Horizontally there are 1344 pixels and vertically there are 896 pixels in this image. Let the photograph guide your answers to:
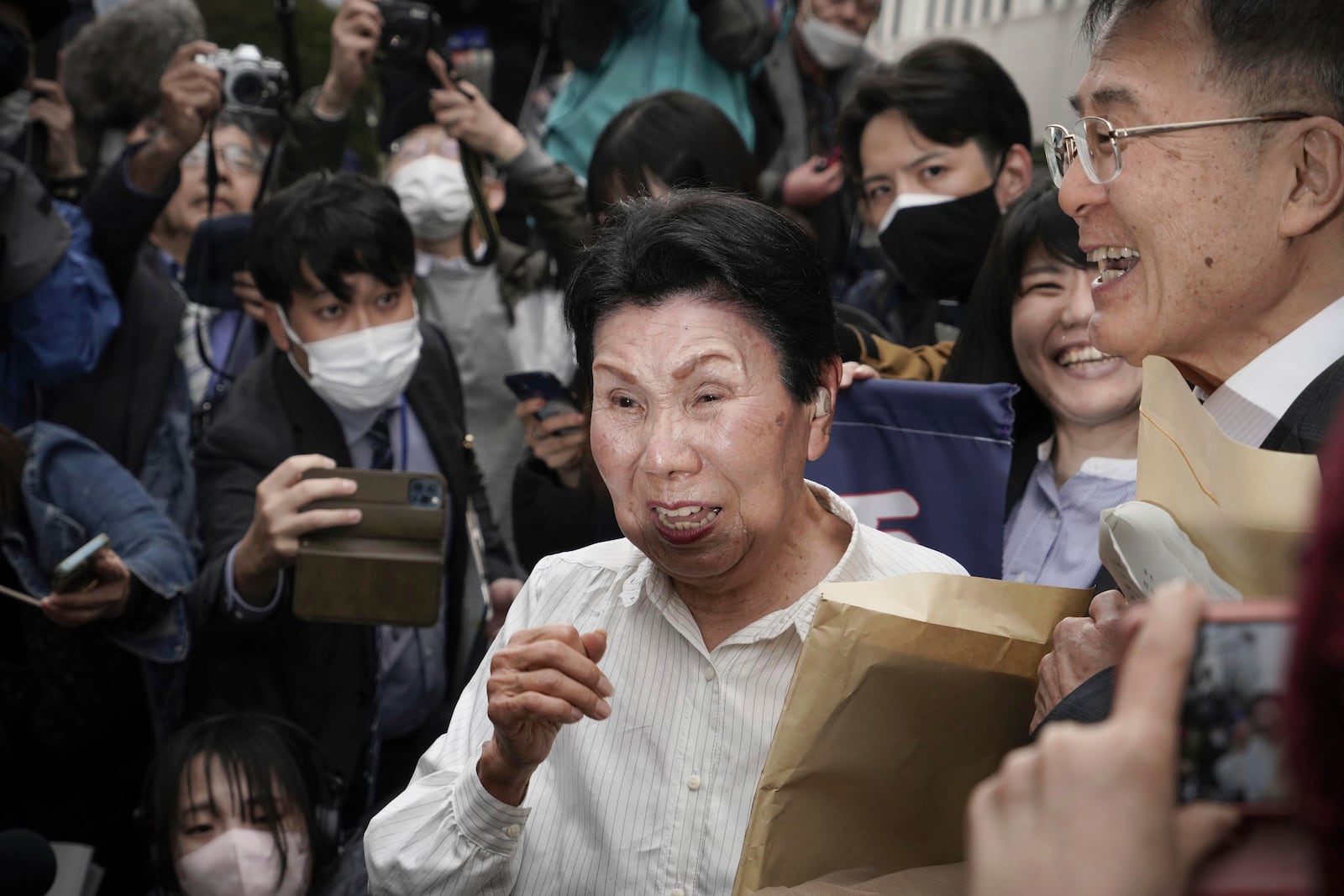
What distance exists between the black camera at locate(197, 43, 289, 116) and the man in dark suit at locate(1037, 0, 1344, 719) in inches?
138

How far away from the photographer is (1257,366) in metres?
1.77

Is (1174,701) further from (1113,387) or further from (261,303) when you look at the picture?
(261,303)

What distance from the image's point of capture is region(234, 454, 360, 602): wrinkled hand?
3.11m

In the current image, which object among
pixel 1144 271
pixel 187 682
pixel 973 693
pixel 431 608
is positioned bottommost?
pixel 187 682

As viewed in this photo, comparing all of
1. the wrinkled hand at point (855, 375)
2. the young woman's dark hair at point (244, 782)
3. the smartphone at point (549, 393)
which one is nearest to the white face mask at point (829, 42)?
the smartphone at point (549, 393)

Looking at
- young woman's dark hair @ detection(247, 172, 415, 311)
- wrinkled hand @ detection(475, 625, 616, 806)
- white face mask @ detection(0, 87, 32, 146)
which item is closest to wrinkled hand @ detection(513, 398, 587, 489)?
young woman's dark hair @ detection(247, 172, 415, 311)

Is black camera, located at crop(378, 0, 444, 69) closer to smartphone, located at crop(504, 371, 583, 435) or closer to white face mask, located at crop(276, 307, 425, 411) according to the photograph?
white face mask, located at crop(276, 307, 425, 411)

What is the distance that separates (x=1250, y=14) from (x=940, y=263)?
1.90m

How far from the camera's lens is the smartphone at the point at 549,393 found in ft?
11.1

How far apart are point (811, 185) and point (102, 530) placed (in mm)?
2520

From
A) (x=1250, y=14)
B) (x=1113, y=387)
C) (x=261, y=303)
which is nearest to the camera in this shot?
(x=1250, y=14)

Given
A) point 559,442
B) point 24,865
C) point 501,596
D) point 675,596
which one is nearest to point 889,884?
point 675,596

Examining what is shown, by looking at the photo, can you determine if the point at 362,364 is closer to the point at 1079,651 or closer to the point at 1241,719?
the point at 1079,651

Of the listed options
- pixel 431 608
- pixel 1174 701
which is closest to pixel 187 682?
pixel 431 608
